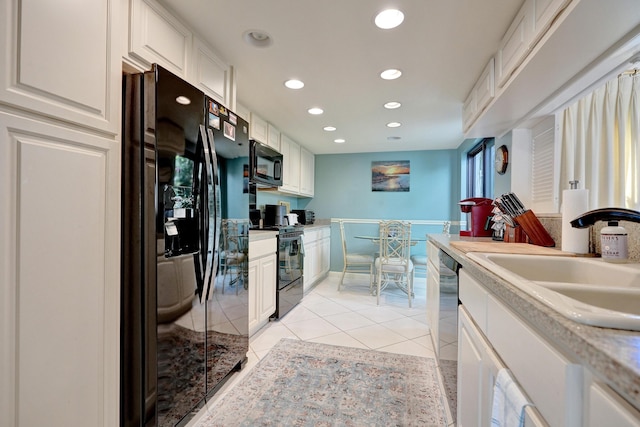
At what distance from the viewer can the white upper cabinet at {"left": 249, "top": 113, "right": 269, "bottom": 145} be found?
3.06 meters

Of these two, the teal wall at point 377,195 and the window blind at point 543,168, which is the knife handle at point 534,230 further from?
the teal wall at point 377,195

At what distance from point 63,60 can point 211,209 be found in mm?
810

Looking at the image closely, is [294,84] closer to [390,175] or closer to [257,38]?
[257,38]

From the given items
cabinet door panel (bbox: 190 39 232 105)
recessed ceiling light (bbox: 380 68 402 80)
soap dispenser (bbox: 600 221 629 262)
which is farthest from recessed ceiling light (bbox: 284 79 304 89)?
soap dispenser (bbox: 600 221 629 262)

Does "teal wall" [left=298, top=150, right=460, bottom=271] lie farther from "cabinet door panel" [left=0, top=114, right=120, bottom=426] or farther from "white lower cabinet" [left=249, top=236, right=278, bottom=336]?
"cabinet door panel" [left=0, top=114, right=120, bottom=426]

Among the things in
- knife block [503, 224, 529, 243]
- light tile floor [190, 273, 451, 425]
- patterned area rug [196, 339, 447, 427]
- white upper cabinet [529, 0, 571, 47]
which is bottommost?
light tile floor [190, 273, 451, 425]

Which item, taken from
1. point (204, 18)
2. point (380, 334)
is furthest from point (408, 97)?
point (380, 334)

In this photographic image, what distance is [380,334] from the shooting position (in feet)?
8.61

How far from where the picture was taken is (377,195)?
5.12m

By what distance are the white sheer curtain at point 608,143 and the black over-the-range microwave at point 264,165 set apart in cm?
249

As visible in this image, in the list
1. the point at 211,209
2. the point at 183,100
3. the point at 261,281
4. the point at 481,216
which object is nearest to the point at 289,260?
the point at 261,281

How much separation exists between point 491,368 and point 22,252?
1447 mm

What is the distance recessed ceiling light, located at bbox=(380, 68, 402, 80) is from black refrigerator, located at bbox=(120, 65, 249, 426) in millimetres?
1275

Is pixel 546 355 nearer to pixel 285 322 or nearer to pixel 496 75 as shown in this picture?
pixel 496 75
